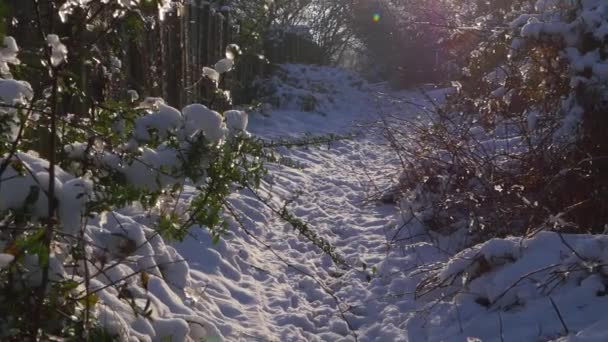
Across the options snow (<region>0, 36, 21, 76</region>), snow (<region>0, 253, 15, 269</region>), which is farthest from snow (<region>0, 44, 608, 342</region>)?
snow (<region>0, 36, 21, 76</region>)

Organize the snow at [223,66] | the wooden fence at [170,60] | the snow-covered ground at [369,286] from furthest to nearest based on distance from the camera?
the wooden fence at [170,60], the snow-covered ground at [369,286], the snow at [223,66]

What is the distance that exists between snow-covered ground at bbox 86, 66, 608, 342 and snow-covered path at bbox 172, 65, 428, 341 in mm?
11

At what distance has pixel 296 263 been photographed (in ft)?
14.6

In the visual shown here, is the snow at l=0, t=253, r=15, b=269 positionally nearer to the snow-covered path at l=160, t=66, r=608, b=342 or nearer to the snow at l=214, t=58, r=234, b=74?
the snow-covered path at l=160, t=66, r=608, b=342

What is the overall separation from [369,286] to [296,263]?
Answer: 2.06 feet

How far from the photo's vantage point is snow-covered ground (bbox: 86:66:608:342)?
2793mm

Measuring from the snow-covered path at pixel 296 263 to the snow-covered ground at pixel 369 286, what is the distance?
1 centimetres

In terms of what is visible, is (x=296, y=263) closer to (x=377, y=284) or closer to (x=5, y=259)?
(x=377, y=284)

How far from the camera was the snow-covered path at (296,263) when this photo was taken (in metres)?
3.43

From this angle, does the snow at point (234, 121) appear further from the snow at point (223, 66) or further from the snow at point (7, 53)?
the snow at point (7, 53)

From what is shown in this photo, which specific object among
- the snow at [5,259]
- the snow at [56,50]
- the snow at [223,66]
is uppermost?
the snow at [56,50]

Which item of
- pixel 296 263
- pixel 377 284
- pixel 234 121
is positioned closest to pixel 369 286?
pixel 377 284

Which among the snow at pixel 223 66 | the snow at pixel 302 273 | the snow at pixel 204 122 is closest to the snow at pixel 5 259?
the snow at pixel 302 273

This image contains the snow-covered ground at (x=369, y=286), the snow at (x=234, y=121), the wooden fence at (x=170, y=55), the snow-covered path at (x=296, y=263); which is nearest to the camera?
the snow at (x=234, y=121)
